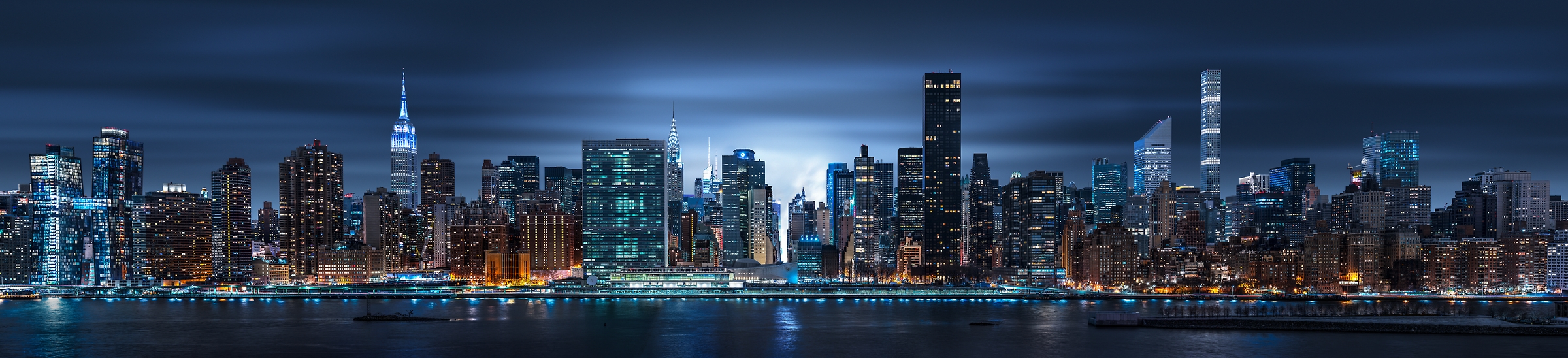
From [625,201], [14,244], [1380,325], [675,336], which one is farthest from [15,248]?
[1380,325]

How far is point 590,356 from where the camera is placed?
245 ft

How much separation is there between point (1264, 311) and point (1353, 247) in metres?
68.2

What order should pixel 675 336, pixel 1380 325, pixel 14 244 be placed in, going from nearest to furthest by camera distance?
1. pixel 675 336
2. pixel 1380 325
3. pixel 14 244

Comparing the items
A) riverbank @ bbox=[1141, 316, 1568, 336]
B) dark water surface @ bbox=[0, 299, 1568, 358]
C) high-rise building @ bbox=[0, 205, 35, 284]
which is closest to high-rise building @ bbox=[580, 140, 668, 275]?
dark water surface @ bbox=[0, 299, 1568, 358]

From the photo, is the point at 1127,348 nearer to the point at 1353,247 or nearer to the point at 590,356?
the point at 590,356

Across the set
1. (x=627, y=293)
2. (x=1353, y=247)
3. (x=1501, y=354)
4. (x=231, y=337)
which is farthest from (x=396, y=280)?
(x=1501, y=354)

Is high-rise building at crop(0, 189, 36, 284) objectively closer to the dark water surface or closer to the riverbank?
the dark water surface

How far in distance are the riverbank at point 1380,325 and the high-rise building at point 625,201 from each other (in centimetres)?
9874

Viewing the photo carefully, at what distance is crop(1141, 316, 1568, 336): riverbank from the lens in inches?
3386

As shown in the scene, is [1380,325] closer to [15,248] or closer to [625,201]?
[625,201]

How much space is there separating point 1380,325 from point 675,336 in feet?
159

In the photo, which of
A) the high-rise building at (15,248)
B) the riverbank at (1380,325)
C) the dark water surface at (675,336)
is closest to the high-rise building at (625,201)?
the dark water surface at (675,336)

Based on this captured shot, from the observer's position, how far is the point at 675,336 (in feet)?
291

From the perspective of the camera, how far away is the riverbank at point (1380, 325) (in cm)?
8600
